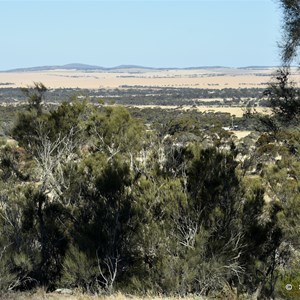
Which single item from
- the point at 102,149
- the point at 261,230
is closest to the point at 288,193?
the point at 261,230

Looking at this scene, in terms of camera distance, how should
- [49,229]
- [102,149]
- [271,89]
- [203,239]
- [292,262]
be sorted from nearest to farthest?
[271,89] → [203,239] → [49,229] → [292,262] → [102,149]

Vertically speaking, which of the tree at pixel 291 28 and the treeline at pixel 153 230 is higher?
the tree at pixel 291 28

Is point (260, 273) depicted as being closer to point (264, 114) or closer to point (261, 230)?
point (261, 230)

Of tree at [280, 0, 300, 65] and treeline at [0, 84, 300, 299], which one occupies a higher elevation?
tree at [280, 0, 300, 65]

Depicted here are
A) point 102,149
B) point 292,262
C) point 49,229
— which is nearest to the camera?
point 49,229

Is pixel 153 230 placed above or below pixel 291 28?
below

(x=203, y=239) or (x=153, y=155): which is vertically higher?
(x=153, y=155)

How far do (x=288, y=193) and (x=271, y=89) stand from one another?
23.3 feet

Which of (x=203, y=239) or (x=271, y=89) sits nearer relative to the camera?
(x=271, y=89)

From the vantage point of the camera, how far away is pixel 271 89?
872 centimetres

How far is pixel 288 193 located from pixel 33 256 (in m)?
7.28

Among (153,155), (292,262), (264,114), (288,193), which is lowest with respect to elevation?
(292,262)

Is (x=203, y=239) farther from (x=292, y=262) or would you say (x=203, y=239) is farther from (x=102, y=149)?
(x=102, y=149)

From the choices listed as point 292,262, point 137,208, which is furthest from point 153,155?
point 292,262
